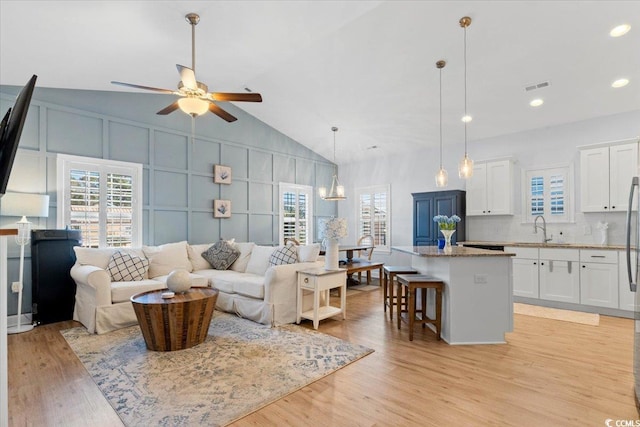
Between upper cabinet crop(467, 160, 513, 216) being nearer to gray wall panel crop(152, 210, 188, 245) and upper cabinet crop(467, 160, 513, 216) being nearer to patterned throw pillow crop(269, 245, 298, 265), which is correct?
patterned throw pillow crop(269, 245, 298, 265)

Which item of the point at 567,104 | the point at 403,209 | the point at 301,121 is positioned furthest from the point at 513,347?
the point at 301,121

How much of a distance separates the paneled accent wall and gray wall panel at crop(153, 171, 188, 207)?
16mm

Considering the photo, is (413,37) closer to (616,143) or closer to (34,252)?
(616,143)

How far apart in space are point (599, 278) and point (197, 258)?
5951mm

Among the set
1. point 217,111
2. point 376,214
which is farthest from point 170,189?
point 376,214

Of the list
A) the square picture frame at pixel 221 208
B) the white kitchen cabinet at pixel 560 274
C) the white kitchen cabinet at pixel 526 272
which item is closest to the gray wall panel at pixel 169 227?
the square picture frame at pixel 221 208

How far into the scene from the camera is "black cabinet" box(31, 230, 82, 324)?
12.9 ft

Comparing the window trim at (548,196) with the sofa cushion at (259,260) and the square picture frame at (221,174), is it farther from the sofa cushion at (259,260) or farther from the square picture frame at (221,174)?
the square picture frame at (221,174)

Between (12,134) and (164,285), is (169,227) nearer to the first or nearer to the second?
(164,285)

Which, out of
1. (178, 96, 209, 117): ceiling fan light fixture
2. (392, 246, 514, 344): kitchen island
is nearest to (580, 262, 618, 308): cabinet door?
(392, 246, 514, 344): kitchen island

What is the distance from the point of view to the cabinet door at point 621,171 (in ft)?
14.4

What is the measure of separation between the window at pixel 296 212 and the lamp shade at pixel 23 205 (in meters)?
4.16

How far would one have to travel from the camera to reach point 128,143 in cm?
496

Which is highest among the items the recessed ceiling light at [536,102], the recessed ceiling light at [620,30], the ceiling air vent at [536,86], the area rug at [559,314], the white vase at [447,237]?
the recessed ceiling light at [620,30]
